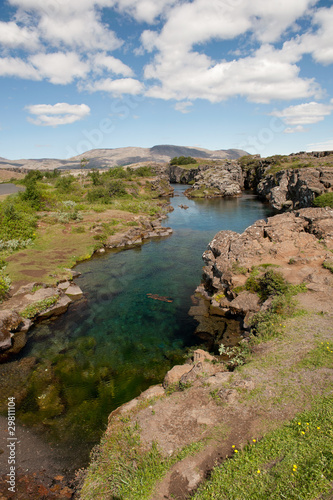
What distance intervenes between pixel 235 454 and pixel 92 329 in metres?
14.3

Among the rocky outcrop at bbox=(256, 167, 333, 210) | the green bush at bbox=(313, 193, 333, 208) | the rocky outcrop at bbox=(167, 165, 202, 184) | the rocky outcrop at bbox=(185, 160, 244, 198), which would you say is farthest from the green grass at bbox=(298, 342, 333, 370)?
the rocky outcrop at bbox=(167, 165, 202, 184)

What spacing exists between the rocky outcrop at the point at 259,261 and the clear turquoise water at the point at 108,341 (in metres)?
2.12

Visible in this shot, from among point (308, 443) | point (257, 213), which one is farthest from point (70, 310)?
point (257, 213)

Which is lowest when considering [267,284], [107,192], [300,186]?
[267,284]

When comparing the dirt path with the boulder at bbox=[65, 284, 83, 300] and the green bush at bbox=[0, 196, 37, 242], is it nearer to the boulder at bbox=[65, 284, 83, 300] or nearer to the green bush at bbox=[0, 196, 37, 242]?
the boulder at bbox=[65, 284, 83, 300]

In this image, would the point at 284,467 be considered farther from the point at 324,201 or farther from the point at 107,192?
the point at 107,192

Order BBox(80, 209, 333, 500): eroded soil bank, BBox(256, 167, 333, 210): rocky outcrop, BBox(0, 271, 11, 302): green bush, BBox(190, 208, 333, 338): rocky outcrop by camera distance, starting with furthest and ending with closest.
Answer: BBox(256, 167, 333, 210): rocky outcrop, BBox(0, 271, 11, 302): green bush, BBox(190, 208, 333, 338): rocky outcrop, BBox(80, 209, 333, 500): eroded soil bank

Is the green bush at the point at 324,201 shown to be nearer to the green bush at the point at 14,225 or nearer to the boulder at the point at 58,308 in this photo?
the boulder at the point at 58,308

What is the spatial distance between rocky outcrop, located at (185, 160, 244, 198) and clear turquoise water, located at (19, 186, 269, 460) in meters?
62.1

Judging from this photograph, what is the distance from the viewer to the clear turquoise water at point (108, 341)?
43.5 ft

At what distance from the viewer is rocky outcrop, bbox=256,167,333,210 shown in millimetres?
44616

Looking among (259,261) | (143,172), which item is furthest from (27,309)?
(143,172)

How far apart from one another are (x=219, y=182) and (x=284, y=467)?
95.1 meters

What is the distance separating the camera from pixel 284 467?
6980mm
